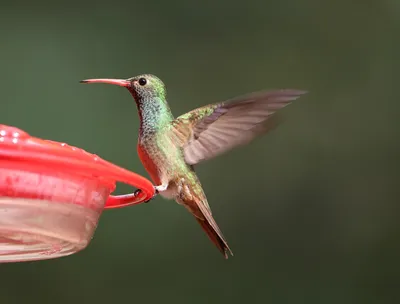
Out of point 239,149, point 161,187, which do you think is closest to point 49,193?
point 161,187

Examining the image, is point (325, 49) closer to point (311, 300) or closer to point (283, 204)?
point (283, 204)

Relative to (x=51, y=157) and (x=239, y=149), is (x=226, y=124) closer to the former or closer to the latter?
(x=51, y=157)

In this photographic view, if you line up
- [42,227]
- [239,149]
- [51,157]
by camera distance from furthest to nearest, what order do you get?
1. [239,149]
2. [42,227]
3. [51,157]

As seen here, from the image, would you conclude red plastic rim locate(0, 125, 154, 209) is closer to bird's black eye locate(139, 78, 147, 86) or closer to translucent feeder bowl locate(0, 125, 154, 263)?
translucent feeder bowl locate(0, 125, 154, 263)

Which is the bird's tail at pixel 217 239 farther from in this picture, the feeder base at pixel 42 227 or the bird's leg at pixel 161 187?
the feeder base at pixel 42 227

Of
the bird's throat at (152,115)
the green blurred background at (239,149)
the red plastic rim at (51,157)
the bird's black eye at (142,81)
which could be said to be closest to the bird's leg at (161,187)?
the bird's throat at (152,115)

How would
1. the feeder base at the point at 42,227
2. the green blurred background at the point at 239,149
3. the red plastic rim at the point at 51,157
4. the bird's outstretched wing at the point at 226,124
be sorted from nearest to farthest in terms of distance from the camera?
the red plastic rim at the point at 51,157 → the feeder base at the point at 42,227 → the bird's outstretched wing at the point at 226,124 → the green blurred background at the point at 239,149

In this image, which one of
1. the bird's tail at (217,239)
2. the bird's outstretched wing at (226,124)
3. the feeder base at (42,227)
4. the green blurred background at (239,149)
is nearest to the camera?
the feeder base at (42,227)

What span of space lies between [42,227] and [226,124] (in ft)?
2.08

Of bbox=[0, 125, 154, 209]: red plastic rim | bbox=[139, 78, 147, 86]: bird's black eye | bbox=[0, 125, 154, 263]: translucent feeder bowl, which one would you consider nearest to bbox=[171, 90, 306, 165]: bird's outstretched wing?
bbox=[139, 78, 147, 86]: bird's black eye

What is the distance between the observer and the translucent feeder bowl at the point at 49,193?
1.01 m

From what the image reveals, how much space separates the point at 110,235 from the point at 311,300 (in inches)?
36.6

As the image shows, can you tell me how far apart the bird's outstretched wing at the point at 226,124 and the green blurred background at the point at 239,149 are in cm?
119

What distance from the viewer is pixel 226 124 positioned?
67.1 inches
